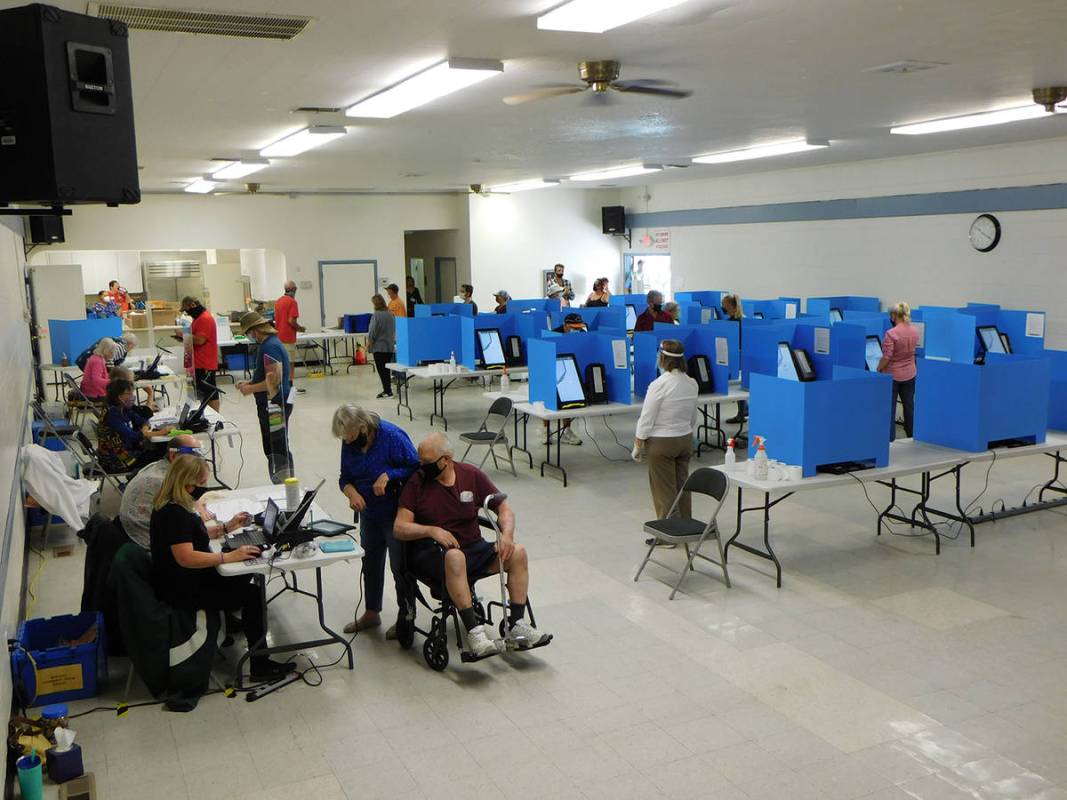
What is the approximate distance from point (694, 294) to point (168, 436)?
1016 cm

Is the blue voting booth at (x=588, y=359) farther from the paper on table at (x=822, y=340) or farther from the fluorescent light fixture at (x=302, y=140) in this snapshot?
the fluorescent light fixture at (x=302, y=140)

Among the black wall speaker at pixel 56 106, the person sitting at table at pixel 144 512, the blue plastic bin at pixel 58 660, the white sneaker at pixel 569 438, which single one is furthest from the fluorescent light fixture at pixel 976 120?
the blue plastic bin at pixel 58 660

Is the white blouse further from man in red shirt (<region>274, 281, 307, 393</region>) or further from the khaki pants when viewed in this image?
man in red shirt (<region>274, 281, 307, 393</region>)

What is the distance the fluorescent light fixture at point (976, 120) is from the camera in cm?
838

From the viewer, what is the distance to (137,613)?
455 centimetres

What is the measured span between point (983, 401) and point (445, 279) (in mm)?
14940

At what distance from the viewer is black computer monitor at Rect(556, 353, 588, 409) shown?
8920 mm

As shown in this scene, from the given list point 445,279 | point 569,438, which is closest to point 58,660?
point 569,438

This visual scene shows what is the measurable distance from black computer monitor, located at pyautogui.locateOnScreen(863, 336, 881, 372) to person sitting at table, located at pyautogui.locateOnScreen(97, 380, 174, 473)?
7376 millimetres

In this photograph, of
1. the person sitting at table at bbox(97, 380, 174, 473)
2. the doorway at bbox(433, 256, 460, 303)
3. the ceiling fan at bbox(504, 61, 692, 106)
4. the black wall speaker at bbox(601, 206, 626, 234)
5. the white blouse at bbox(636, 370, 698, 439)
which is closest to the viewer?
the ceiling fan at bbox(504, 61, 692, 106)

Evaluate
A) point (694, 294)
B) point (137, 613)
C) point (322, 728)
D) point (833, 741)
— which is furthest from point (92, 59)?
point (694, 294)

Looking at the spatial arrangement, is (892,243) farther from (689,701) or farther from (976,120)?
(689,701)

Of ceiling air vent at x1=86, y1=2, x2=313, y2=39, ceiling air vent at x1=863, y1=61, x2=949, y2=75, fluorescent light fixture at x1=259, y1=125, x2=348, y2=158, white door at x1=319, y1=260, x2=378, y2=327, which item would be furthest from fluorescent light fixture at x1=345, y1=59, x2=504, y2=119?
white door at x1=319, y1=260, x2=378, y2=327

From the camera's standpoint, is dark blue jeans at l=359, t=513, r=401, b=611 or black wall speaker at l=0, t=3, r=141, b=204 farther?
dark blue jeans at l=359, t=513, r=401, b=611
